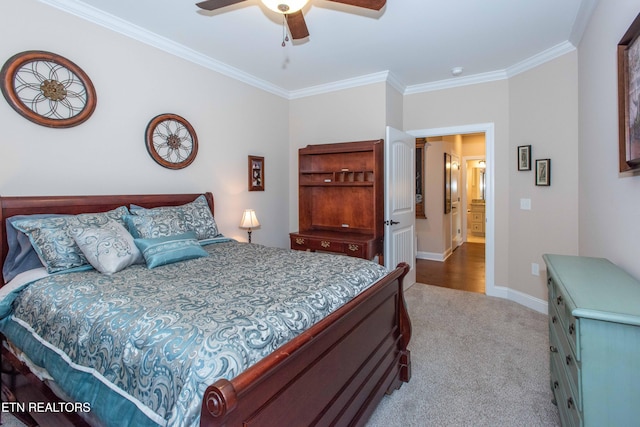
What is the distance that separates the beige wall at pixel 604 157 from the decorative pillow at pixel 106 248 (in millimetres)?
2805

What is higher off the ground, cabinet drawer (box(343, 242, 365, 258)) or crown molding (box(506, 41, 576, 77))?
crown molding (box(506, 41, 576, 77))

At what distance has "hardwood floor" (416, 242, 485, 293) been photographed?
4445 mm

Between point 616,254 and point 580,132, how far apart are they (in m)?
1.59

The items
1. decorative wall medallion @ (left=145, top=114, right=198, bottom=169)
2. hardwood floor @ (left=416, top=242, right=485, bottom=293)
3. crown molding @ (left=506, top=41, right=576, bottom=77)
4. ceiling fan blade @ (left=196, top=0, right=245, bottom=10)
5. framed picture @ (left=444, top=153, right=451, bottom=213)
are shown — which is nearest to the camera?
ceiling fan blade @ (left=196, top=0, right=245, bottom=10)

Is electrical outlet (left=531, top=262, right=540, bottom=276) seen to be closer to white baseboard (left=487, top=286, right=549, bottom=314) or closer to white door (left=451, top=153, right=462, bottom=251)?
white baseboard (left=487, top=286, right=549, bottom=314)

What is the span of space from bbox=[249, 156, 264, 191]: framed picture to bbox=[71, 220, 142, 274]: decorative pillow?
1.93 metres

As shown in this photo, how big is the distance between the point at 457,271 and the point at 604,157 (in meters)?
3.26

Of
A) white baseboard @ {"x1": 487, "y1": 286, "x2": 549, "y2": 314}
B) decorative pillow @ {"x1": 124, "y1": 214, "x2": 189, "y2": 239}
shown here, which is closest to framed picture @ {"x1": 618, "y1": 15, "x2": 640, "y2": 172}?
white baseboard @ {"x1": 487, "y1": 286, "x2": 549, "y2": 314}

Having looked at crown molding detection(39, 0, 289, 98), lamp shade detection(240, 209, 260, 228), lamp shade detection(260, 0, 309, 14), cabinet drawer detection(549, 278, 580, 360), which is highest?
crown molding detection(39, 0, 289, 98)

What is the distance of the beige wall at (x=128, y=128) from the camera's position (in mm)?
2160

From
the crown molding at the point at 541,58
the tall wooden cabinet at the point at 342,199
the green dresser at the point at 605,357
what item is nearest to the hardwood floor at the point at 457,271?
the tall wooden cabinet at the point at 342,199

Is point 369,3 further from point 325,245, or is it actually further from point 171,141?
point 325,245

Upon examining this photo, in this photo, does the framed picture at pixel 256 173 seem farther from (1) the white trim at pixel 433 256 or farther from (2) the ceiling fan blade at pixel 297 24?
(1) the white trim at pixel 433 256

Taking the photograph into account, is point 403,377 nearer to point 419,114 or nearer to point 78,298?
point 78,298
